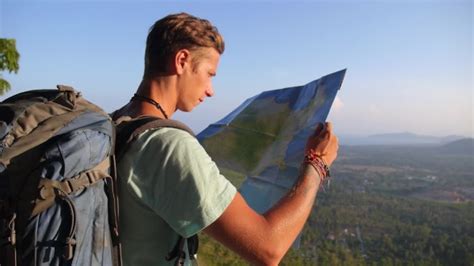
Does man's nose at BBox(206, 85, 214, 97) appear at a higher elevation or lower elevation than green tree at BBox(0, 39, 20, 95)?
higher

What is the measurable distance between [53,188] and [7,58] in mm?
9581

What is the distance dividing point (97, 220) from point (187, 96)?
622 mm

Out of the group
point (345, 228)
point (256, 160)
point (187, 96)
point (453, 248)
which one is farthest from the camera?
point (345, 228)

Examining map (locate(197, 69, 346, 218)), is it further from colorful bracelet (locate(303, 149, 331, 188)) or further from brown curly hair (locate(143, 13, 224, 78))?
brown curly hair (locate(143, 13, 224, 78))

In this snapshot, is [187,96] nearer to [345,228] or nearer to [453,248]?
[453,248]

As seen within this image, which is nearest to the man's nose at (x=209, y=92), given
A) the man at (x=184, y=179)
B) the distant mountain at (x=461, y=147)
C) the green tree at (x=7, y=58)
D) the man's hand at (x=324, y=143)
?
the man at (x=184, y=179)

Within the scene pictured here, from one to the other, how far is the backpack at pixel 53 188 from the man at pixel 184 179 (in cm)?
12

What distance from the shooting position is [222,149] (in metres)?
2.73

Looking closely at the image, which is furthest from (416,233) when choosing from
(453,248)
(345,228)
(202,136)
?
(202,136)

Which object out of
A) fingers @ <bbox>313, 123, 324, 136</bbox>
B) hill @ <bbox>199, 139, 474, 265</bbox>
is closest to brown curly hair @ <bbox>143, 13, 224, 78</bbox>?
fingers @ <bbox>313, 123, 324, 136</bbox>

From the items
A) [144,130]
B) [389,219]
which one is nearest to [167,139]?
[144,130]

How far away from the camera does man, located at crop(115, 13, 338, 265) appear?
145cm

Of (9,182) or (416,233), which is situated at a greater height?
(9,182)

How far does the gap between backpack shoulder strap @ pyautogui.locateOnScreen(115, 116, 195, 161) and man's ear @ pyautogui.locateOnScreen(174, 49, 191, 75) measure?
0.26 meters
